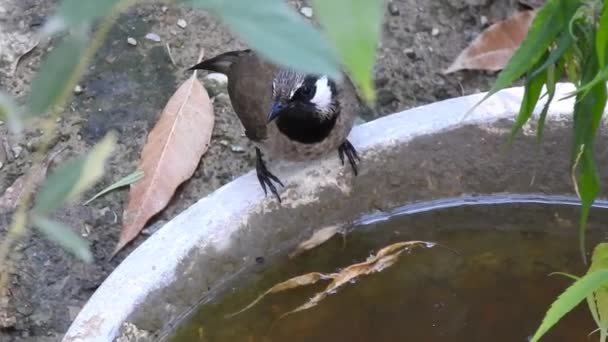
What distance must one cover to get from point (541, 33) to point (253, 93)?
1431 millimetres

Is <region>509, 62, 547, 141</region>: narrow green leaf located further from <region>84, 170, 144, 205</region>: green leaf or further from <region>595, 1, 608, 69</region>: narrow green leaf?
<region>84, 170, 144, 205</region>: green leaf

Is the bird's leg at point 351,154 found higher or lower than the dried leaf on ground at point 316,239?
higher

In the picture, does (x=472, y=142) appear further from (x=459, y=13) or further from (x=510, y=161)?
(x=459, y=13)

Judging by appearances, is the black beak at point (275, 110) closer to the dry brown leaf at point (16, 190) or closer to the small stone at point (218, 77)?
the small stone at point (218, 77)

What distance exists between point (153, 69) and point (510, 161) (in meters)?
1.44

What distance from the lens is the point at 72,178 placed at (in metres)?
0.72

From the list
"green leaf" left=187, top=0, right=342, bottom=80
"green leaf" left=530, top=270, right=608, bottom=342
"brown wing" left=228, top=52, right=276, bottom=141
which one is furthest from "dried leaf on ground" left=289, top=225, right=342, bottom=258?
"green leaf" left=187, top=0, right=342, bottom=80

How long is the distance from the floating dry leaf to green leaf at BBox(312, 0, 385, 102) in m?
2.36

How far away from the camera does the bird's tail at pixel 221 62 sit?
11.3 ft

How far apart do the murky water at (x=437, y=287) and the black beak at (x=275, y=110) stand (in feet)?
1.41

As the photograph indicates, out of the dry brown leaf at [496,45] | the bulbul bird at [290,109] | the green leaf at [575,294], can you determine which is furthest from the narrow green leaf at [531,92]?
the dry brown leaf at [496,45]

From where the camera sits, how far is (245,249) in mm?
2857

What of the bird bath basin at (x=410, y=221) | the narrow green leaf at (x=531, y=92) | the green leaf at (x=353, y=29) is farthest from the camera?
the bird bath basin at (x=410, y=221)

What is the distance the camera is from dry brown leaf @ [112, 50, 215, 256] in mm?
3197
